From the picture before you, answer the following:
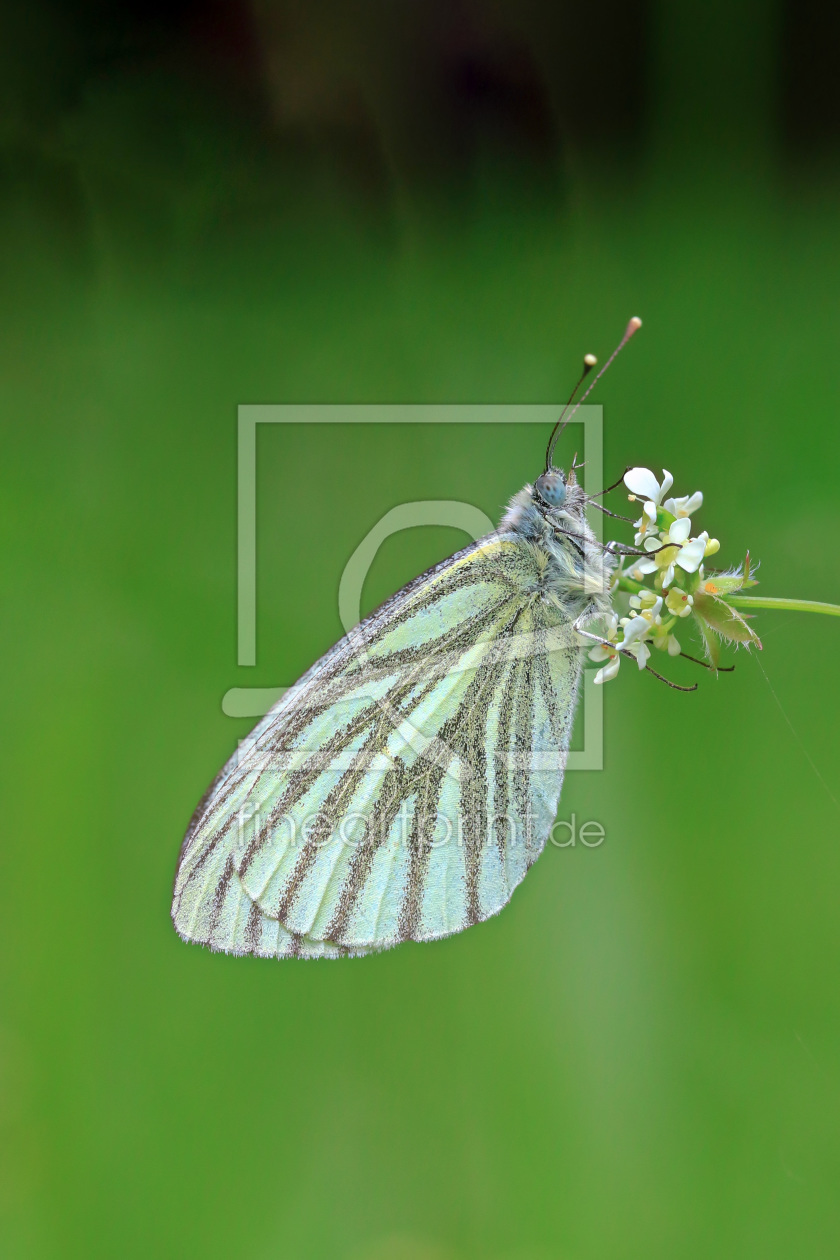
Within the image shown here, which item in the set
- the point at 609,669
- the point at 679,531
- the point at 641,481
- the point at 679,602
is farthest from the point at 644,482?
the point at 609,669

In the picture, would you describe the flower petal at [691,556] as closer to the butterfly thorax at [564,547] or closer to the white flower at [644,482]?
the white flower at [644,482]

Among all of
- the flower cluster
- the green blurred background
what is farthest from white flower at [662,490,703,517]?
the green blurred background

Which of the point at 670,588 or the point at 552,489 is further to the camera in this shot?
the point at 552,489

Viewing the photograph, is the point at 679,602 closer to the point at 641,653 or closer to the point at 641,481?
the point at 641,653

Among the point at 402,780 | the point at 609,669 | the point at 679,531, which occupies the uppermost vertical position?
the point at 679,531

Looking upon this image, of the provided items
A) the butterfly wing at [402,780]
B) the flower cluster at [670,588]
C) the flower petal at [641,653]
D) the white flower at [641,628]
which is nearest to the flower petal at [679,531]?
the flower cluster at [670,588]
